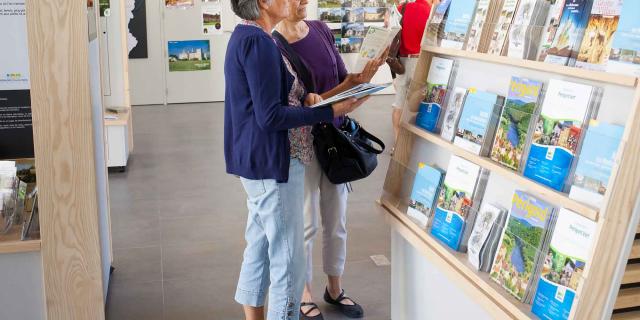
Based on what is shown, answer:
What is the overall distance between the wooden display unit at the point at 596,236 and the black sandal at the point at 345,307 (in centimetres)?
77

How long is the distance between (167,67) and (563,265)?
8.47 meters

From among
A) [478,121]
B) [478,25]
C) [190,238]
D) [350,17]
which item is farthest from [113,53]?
[350,17]

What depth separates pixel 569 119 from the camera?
1990 mm

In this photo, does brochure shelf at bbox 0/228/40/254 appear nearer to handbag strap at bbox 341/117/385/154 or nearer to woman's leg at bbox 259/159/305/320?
woman's leg at bbox 259/159/305/320

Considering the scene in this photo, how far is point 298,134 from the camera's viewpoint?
276cm

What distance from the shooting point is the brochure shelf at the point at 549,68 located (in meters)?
1.77

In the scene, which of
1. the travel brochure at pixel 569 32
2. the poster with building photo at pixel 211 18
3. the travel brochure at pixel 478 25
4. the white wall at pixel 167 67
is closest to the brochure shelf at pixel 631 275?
the travel brochure at pixel 569 32

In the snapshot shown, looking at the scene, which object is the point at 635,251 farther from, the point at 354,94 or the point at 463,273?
the point at 354,94

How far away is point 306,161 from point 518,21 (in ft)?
3.19

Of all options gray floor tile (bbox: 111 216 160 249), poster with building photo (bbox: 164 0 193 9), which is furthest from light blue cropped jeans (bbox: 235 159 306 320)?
poster with building photo (bbox: 164 0 193 9)

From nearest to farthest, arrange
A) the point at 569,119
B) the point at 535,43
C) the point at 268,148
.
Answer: the point at 569,119, the point at 535,43, the point at 268,148

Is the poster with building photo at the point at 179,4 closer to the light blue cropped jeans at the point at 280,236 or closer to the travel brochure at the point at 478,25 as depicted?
the light blue cropped jeans at the point at 280,236

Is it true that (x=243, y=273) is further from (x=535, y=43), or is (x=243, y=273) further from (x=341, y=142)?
(x=535, y=43)

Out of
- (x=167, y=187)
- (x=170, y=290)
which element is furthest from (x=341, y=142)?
(x=167, y=187)
